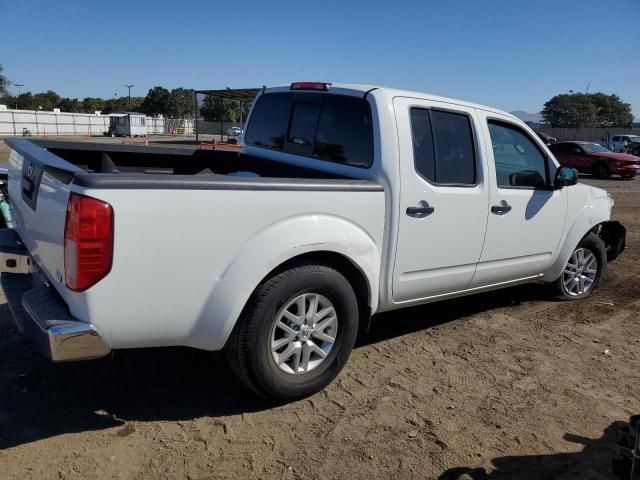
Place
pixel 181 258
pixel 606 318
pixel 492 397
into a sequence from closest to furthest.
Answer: pixel 181 258, pixel 492 397, pixel 606 318

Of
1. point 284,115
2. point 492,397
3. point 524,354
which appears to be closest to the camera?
point 492,397

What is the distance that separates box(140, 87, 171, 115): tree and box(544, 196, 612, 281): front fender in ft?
337

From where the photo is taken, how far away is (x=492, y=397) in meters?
3.59

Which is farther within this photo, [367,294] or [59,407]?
[367,294]

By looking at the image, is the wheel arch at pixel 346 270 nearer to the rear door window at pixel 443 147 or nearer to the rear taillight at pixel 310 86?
the rear door window at pixel 443 147

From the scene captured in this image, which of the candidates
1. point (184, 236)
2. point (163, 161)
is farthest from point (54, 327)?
point (163, 161)

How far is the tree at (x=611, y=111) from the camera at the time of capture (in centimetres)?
8931

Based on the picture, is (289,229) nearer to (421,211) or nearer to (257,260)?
(257,260)

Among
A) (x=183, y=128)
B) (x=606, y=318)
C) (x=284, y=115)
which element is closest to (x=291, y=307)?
(x=284, y=115)

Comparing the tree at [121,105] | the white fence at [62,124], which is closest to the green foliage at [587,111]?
the white fence at [62,124]

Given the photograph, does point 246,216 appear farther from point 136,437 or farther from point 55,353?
point 136,437

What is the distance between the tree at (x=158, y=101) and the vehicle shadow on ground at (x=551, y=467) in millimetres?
104816

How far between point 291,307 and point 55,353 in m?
1.31

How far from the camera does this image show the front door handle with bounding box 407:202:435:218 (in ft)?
12.1
